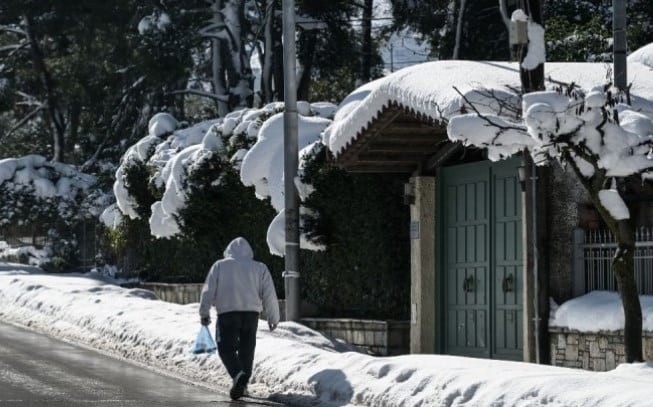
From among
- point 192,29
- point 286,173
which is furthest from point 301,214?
point 192,29

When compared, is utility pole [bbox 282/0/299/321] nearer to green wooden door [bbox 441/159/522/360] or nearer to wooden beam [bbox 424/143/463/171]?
wooden beam [bbox 424/143/463/171]

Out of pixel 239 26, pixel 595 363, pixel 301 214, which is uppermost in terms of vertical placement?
pixel 239 26

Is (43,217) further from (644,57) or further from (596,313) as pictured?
(596,313)

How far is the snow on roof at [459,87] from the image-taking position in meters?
16.2

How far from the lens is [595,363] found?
52.3ft

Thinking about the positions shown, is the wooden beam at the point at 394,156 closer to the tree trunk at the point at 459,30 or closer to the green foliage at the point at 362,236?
the green foliage at the point at 362,236

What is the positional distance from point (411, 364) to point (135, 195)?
1767 cm

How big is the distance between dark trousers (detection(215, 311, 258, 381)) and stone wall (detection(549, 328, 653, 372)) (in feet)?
12.5

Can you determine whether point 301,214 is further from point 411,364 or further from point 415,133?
point 411,364

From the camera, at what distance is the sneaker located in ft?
47.8

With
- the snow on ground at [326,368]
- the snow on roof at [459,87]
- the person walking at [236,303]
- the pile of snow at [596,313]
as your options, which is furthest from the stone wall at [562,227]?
the person walking at [236,303]

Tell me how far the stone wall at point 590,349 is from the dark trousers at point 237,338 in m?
3.82

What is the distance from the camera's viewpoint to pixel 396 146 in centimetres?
2008

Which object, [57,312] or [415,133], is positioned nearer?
[415,133]
